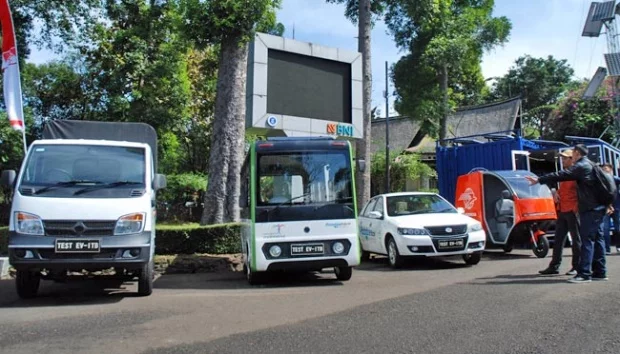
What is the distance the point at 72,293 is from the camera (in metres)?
8.93

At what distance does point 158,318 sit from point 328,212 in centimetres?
360

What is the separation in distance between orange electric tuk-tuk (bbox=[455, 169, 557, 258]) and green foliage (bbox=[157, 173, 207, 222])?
14.0m

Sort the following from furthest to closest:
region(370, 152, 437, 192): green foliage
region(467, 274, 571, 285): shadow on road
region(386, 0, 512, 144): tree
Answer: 1. region(370, 152, 437, 192): green foliage
2. region(386, 0, 512, 144): tree
3. region(467, 274, 571, 285): shadow on road

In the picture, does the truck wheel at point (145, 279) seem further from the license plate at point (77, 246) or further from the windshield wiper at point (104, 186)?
the windshield wiper at point (104, 186)

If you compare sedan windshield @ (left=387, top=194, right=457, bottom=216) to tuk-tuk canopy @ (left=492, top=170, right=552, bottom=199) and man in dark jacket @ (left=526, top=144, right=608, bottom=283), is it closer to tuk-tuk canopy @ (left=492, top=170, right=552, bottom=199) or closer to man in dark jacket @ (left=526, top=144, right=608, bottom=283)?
tuk-tuk canopy @ (left=492, top=170, right=552, bottom=199)

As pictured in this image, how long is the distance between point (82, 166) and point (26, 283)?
6.13ft

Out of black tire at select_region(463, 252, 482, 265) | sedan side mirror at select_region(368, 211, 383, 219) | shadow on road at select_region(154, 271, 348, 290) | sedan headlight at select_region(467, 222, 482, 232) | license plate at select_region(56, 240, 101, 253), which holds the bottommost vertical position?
shadow on road at select_region(154, 271, 348, 290)

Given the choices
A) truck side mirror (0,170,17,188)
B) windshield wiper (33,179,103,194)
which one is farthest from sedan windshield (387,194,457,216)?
truck side mirror (0,170,17,188)

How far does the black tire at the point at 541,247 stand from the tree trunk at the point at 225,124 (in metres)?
7.14

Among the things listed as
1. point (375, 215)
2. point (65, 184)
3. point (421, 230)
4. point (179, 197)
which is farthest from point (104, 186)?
point (179, 197)

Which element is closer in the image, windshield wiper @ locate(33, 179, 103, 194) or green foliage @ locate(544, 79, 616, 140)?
windshield wiper @ locate(33, 179, 103, 194)

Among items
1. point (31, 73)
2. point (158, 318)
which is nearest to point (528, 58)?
point (31, 73)

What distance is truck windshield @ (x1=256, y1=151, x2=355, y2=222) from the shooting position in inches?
366

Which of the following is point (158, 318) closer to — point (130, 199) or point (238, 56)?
point (130, 199)
